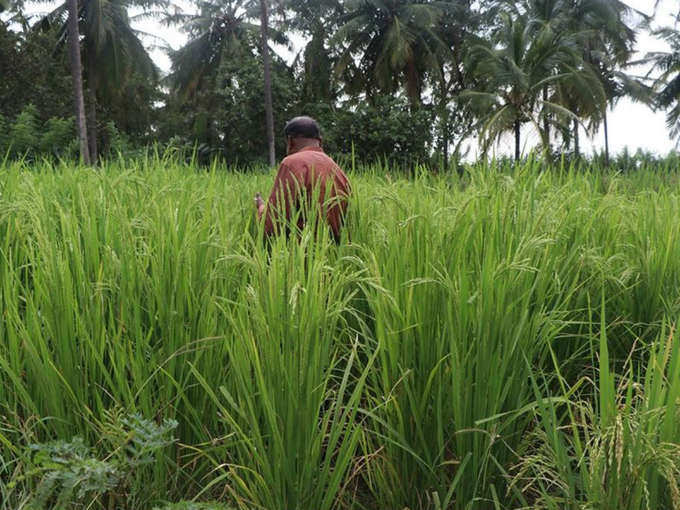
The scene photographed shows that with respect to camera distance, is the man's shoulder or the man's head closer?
the man's shoulder

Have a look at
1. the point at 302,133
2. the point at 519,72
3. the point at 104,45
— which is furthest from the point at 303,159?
the point at 104,45

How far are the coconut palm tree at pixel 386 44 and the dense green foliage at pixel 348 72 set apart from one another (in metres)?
0.06

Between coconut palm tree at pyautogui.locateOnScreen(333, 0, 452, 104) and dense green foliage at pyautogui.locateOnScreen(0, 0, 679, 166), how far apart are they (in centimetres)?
6

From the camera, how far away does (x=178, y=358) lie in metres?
1.45

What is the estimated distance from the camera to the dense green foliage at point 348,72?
2198 cm

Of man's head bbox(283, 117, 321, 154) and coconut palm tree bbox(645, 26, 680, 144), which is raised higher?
coconut palm tree bbox(645, 26, 680, 144)

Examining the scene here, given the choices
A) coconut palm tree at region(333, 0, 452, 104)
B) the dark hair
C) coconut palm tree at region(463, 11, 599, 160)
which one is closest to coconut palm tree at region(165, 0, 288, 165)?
coconut palm tree at region(333, 0, 452, 104)

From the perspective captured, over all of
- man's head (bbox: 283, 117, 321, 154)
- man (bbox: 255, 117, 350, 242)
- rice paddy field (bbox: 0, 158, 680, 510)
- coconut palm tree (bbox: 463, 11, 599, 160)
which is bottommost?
rice paddy field (bbox: 0, 158, 680, 510)

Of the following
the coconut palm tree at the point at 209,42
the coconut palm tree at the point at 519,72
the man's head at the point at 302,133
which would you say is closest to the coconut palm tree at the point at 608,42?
the coconut palm tree at the point at 519,72

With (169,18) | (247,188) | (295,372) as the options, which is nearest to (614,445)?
(295,372)

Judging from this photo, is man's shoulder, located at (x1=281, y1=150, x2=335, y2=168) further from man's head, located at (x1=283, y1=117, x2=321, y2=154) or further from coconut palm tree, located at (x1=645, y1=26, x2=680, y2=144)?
coconut palm tree, located at (x1=645, y1=26, x2=680, y2=144)

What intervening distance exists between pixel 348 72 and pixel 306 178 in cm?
2499

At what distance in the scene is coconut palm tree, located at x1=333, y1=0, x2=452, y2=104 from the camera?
24750mm

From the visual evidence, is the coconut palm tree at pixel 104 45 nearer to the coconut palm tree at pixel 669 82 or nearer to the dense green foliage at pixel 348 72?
the dense green foliage at pixel 348 72
